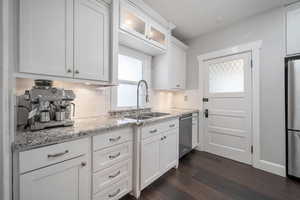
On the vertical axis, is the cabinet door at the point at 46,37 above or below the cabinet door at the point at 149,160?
above

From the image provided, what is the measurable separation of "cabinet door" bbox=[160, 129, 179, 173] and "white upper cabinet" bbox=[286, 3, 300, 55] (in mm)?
2129

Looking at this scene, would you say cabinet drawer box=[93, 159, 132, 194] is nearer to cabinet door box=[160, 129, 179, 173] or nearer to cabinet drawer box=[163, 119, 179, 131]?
cabinet door box=[160, 129, 179, 173]

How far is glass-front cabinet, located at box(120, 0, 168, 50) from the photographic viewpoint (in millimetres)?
1769

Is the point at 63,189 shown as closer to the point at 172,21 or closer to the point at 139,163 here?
the point at 139,163

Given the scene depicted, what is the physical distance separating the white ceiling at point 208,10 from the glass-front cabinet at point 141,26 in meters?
0.26

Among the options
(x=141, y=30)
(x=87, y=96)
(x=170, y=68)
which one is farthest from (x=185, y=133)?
(x=141, y=30)

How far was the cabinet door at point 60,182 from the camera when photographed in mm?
891

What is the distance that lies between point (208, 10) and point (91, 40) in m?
1.97

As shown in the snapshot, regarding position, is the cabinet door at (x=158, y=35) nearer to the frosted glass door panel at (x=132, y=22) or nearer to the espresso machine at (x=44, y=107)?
the frosted glass door panel at (x=132, y=22)

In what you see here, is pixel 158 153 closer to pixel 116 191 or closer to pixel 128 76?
pixel 116 191

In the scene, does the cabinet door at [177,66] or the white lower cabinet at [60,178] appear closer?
the white lower cabinet at [60,178]

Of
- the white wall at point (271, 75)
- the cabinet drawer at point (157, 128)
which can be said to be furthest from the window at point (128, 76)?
the white wall at point (271, 75)

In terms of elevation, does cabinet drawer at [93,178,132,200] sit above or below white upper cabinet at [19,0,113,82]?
below

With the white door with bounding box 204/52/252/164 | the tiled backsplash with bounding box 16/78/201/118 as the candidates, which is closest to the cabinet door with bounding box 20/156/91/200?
the tiled backsplash with bounding box 16/78/201/118
